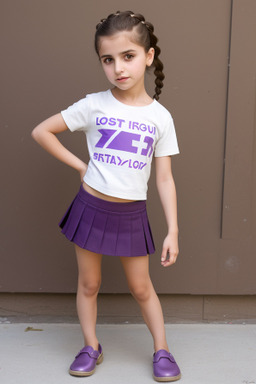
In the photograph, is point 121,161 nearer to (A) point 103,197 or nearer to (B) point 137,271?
(A) point 103,197

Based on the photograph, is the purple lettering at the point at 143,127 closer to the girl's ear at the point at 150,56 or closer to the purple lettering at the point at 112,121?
the purple lettering at the point at 112,121

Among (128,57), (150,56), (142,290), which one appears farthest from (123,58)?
(142,290)

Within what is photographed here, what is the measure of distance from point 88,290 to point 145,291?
10.4 inches

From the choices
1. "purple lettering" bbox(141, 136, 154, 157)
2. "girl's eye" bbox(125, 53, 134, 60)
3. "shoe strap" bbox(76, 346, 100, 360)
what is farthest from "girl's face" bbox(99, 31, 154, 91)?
"shoe strap" bbox(76, 346, 100, 360)

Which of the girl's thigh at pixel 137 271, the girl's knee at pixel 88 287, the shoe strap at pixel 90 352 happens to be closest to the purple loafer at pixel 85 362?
the shoe strap at pixel 90 352

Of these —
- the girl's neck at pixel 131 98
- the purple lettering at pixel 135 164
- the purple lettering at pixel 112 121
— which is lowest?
the purple lettering at pixel 135 164

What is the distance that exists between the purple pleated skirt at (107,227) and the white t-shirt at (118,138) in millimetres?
69

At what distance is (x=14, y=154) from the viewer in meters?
2.88

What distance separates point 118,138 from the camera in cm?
221

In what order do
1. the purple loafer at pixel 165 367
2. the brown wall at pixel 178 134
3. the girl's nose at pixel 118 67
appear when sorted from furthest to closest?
1. the brown wall at pixel 178 134
2. the purple loafer at pixel 165 367
3. the girl's nose at pixel 118 67

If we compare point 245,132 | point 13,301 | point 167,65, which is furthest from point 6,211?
point 245,132

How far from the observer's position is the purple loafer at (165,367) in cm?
233

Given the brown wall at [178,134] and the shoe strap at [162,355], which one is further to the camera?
the brown wall at [178,134]

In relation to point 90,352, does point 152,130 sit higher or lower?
higher
